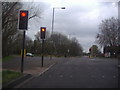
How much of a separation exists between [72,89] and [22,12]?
8.69 metres

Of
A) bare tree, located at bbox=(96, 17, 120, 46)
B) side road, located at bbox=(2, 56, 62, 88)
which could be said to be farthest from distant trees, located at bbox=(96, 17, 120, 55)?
side road, located at bbox=(2, 56, 62, 88)

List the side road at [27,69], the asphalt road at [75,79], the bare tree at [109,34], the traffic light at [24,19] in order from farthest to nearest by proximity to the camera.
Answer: the bare tree at [109,34]
the traffic light at [24,19]
the side road at [27,69]
the asphalt road at [75,79]

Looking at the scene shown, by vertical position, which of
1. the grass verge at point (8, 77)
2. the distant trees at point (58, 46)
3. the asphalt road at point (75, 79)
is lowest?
the asphalt road at point (75, 79)

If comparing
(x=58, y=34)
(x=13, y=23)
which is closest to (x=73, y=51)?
(x=58, y=34)

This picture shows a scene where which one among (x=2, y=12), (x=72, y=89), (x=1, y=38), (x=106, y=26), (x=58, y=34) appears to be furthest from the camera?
(x=58, y=34)

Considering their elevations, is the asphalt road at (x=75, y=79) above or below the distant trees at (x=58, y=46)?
below

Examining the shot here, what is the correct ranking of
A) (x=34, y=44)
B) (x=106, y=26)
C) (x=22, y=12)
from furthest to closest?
(x=34, y=44)
(x=106, y=26)
(x=22, y=12)

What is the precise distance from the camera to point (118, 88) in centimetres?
1105

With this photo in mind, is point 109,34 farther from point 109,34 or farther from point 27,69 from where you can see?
point 27,69

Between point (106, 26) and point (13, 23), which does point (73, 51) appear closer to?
point (106, 26)

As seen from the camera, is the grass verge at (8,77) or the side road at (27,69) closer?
the grass verge at (8,77)

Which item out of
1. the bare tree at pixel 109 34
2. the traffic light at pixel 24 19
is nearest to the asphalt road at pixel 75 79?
the traffic light at pixel 24 19

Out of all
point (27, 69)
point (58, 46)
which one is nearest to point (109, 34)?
point (58, 46)

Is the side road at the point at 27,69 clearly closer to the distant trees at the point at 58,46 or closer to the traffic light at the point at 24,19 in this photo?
the traffic light at the point at 24,19
